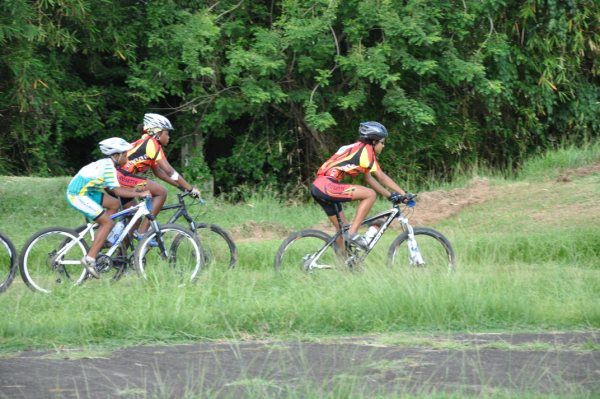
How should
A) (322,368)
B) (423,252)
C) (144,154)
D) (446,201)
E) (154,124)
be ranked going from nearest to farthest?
Result: (322,368) → (423,252) → (144,154) → (154,124) → (446,201)

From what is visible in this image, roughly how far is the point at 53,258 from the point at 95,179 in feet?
2.94

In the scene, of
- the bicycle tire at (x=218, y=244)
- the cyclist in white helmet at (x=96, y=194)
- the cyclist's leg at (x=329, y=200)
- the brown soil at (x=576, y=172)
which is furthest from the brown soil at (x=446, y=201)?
the cyclist in white helmet at (x=96, y=194)

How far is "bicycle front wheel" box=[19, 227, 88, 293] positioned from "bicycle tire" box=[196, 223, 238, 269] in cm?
152

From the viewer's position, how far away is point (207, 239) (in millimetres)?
12016

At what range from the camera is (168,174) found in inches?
472

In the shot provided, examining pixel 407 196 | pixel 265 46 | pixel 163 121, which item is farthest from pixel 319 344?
pixel 265 46

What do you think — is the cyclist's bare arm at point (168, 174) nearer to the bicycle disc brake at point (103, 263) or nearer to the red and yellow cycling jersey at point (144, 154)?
the red and yellow cycling jersey at point (144, 154)

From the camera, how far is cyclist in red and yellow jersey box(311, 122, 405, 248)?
11359mm

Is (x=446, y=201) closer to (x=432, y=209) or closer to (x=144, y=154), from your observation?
(x=432, y=209)

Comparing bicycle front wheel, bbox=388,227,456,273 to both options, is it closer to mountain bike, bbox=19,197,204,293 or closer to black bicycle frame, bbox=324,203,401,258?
black bicycle frame, bbox=324,203,401,258

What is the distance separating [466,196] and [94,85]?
754 cm

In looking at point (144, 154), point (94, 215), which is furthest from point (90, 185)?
point (144, 154)

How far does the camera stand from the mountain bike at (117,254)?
10.5m

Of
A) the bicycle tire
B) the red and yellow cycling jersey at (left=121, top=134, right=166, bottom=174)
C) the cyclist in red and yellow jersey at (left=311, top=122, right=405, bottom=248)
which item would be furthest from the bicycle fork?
the red and yellow cycling jersey at (left=121, top=134, right=166, bottom=174)
